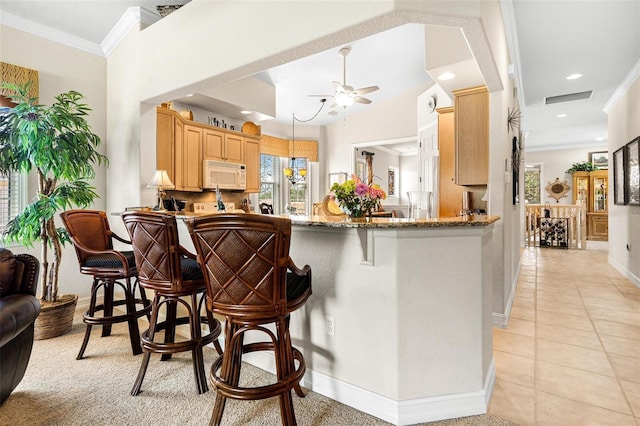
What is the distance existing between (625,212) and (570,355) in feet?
12.3

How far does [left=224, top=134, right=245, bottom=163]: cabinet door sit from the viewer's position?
5168 mm

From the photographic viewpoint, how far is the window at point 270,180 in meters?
7.18

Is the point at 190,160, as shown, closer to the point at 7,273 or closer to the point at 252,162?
the point at 252,162

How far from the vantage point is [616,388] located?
212 centimetres

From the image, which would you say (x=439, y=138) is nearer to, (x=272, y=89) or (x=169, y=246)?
(x=272, y=89)

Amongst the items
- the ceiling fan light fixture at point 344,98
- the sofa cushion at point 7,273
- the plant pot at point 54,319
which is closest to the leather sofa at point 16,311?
the sofa cushion at point 7,273

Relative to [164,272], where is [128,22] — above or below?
above

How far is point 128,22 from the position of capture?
3445 mm

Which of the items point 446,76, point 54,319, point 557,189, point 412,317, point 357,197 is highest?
point 446,76

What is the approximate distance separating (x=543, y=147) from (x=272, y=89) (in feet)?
29.8

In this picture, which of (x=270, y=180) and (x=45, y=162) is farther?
(x=270, y=180)

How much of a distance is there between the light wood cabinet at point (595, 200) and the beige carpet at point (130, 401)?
401 inches

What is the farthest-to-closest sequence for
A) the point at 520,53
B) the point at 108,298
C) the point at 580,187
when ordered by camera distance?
the point at 580,187
the point at 520,53
the point at 108,298

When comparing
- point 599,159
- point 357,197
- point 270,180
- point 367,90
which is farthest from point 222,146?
point 599,159
